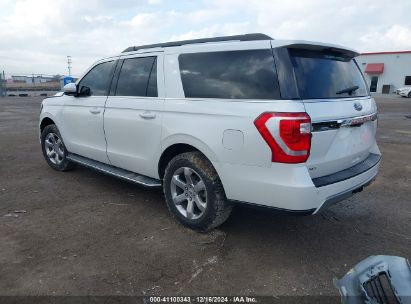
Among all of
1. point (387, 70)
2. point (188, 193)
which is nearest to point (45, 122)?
point (188, 193)

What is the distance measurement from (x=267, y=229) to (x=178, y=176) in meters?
1.16

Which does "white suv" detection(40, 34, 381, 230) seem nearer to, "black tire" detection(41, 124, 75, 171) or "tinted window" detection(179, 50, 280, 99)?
A: "tinted window" detection(179, 50, 280, 99)

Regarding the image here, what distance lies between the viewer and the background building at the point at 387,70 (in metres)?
44.2

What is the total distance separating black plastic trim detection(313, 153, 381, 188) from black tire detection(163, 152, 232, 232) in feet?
3.04

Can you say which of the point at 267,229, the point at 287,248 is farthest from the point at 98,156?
the point at 287,248

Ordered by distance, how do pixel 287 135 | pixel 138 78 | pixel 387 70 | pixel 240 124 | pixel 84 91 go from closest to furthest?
pixel 287 135 < pixel 240 124 < pixel 138 78 < pixel 84 91 < pixel 387 70

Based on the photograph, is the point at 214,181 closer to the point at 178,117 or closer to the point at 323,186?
the point at 178,117

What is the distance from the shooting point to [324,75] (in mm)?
3209

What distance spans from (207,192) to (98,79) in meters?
2.54

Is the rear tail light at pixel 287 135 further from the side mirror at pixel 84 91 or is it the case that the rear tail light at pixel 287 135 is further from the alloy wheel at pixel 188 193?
the side mirror at pixel 84 91

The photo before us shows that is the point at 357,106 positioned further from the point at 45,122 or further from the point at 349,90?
the point at 45,122

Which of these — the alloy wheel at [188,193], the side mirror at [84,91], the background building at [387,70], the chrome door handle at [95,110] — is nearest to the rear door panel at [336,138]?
the alloy wheel at [188,193]

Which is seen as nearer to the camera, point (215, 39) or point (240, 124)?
point (240, 124)

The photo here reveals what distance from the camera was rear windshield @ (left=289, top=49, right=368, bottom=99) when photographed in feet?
9.82
